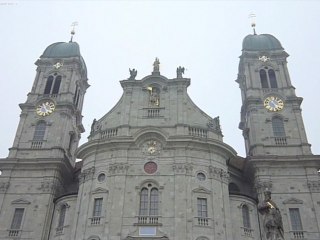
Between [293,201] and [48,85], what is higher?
[48,85]

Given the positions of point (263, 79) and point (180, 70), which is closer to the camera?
point (180, 70)

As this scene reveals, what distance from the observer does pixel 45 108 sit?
41.2 metres

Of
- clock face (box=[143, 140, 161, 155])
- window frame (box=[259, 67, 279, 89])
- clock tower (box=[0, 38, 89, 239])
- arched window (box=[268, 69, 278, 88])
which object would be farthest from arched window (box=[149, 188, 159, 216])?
arched window (box=[268, 69, 278, 88])

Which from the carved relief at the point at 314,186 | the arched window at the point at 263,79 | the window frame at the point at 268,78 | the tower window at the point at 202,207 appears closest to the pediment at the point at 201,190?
the tower window at the point at 202,207

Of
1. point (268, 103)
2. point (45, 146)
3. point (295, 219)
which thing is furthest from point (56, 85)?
point (295, 219)

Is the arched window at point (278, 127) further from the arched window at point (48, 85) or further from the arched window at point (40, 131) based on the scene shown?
the arched window at point (48, 85)

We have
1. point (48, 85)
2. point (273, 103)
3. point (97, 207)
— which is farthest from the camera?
point (48, 85)

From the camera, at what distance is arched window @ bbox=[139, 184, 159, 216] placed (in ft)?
99.7

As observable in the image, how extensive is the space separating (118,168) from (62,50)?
2042 centimetres

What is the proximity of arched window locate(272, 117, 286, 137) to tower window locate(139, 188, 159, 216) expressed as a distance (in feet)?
46.3

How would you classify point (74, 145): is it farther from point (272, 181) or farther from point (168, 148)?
point (272, 181)

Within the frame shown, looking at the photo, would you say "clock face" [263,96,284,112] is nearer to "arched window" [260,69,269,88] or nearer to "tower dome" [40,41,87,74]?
"arched window" [260,69,269,88]

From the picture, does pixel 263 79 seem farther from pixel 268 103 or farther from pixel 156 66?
pixel 156 66

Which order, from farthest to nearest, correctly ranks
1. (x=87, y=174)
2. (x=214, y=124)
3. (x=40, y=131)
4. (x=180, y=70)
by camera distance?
(x=40, y=131) < (x=180, y=70) < (x=214, y=124) < (x=87, y=174)
